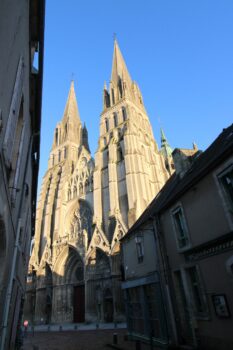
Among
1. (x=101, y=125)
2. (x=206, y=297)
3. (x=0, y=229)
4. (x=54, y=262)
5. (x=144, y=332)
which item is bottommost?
(x=144, y=332)

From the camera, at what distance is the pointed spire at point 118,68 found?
131ft

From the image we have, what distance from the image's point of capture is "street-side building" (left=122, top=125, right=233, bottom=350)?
648 cm

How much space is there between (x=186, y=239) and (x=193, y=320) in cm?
256

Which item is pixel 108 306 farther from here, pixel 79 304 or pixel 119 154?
pixel 119 154

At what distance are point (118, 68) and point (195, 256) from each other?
4008 cm

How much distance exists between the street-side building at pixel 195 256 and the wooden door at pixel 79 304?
14.5 metres

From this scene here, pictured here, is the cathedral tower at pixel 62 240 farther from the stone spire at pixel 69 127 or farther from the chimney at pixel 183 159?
the chimney at pixel 183 159

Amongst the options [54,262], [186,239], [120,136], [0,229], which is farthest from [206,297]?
[120,136]

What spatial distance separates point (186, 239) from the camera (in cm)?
844

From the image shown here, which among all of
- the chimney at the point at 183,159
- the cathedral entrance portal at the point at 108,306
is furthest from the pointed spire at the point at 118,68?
the cathedral entrance portal at the point at 108,306

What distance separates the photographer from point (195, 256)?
7754 millimetres

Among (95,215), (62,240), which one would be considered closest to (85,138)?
(95,215)

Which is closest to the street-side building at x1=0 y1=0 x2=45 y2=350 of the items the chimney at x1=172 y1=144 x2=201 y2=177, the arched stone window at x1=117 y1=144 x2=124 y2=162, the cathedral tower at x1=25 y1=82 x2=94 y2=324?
the chimney at x1=172 y1=144 x2=201 y2=177

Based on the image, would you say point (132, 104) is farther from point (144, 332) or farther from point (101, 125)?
point (144, 332)
